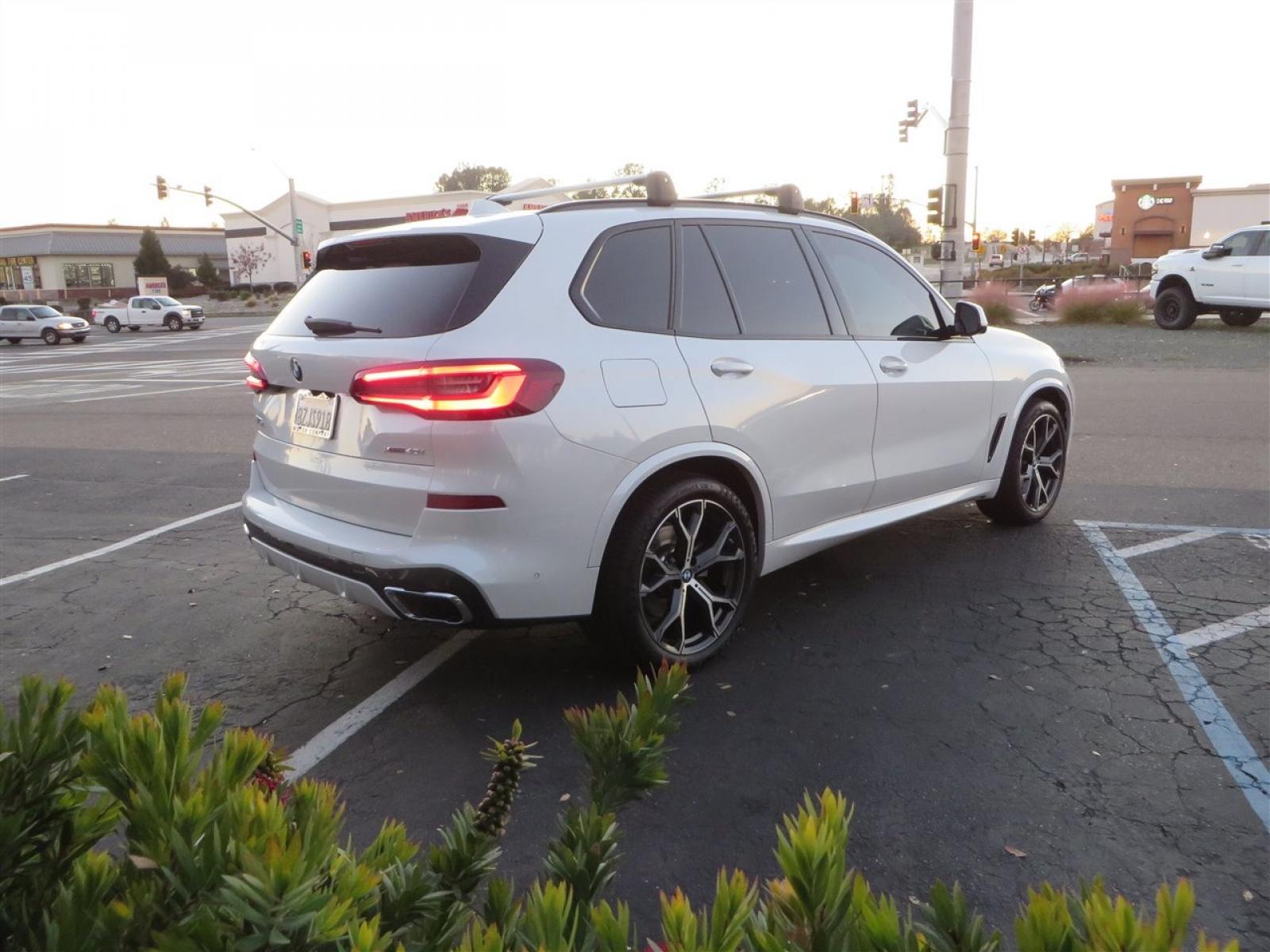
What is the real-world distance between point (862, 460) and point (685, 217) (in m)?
1.42

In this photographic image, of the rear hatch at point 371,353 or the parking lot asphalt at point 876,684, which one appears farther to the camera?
the rear hatch at point 371,353

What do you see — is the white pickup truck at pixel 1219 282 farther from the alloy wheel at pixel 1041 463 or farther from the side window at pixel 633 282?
the side window at pixel 633 282

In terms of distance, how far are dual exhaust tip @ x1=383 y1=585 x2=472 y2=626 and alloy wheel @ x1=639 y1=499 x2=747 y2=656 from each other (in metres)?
0.70

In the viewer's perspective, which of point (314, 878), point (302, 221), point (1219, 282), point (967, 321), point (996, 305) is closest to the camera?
point (314, 878)

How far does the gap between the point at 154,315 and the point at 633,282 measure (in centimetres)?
4731

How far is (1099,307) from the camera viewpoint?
2598cm

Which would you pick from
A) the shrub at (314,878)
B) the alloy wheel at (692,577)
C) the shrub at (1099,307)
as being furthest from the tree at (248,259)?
the shrub at (314,878)

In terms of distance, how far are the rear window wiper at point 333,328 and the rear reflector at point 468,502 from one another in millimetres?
737

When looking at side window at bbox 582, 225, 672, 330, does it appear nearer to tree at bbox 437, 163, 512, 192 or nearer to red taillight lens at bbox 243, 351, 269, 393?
red taillight lens at bbox 243, 351, 269, 393

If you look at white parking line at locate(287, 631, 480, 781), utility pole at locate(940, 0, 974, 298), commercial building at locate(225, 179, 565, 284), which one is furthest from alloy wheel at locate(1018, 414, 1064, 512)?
commercial building at locate(225, 179, 565, 284)

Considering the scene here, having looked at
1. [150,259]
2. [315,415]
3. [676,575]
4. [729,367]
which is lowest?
[676,575]

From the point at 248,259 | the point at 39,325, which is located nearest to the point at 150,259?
the point at 248,259

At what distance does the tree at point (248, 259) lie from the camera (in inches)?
3278

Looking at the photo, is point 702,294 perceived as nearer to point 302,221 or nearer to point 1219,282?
point 1219,282
